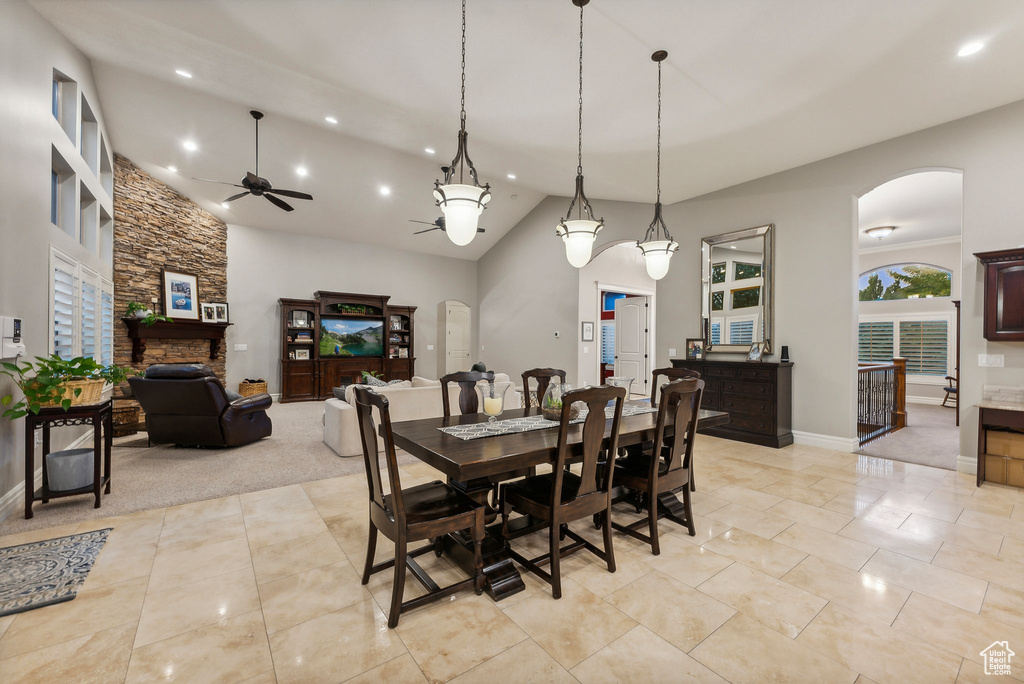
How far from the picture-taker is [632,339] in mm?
9367

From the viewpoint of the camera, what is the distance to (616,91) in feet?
11.8

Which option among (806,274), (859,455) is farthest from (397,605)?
(806,274)

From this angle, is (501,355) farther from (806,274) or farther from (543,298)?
(806,274)

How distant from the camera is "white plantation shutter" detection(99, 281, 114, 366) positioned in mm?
5431

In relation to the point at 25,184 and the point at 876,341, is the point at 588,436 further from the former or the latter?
the point at 876,341

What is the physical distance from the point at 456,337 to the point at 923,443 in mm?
8097

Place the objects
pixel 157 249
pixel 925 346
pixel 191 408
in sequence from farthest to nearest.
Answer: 1. pixel 925 346
2. pixel 157 249
3. pixel 191 408

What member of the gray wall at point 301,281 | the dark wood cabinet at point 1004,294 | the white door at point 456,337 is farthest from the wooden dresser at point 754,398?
the gray wall at point 301,281

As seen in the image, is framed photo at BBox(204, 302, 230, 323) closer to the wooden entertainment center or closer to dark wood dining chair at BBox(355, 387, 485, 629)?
the wooden entertainment center

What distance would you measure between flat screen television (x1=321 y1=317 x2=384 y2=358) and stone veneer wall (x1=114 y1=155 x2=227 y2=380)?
180 cm

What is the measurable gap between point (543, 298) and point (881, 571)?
6.60 meters

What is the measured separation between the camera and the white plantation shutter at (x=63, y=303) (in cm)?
371

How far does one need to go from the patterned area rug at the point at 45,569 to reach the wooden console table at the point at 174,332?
5.15 meters

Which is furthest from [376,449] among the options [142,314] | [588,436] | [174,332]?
[174,332]
